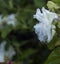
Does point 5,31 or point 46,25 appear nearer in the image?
point 46,25

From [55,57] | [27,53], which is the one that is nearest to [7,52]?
[27,53]

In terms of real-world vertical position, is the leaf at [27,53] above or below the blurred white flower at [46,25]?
above

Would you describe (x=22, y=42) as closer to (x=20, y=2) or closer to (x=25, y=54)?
(x=25, y=54)

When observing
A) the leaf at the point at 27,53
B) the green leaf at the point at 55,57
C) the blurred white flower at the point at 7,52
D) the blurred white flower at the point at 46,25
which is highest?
the blurred white flower at the point at 7,52

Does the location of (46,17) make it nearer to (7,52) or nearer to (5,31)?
(5,31)

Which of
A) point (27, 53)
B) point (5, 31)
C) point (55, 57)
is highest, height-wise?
point (5, 31)

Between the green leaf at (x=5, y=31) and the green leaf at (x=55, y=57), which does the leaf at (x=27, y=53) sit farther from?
the green leaf at (x=55, y=57)

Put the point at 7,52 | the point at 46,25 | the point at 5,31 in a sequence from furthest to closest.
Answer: the point at 7,52
the point at 5,31
the point at 46,25

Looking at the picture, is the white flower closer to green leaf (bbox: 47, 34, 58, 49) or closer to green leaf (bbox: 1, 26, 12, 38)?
green leaf (bbox: 47, 34, 58, 49)

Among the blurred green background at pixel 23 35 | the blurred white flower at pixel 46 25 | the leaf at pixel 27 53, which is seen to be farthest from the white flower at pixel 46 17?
the leaf at pixel 27 53

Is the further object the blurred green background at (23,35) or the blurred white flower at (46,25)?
the blurred green background at (23,35)

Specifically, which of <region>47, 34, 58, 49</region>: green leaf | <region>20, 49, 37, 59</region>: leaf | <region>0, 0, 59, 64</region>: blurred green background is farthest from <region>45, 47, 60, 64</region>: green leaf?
<region>20, 49, 37, 59</region>: leaf

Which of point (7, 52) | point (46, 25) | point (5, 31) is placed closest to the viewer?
point (46, 25)
